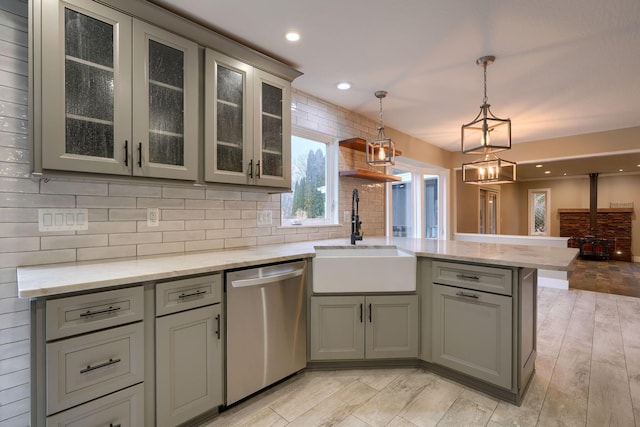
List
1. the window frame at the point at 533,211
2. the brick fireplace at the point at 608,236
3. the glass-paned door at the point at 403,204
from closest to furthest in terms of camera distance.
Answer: the glass-paned door at the point at 403,204 → the brick fireplace at the point at 608,236 → the window frame at the point at 533,211

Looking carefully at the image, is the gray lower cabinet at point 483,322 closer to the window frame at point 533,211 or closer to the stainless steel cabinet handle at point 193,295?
the stainless steel cabinet handle at point 193,295

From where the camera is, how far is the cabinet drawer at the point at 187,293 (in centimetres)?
151

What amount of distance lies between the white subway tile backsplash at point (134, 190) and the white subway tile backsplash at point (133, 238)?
0.25m

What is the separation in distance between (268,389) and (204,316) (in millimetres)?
798

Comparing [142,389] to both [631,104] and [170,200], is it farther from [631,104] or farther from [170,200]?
[631,104]

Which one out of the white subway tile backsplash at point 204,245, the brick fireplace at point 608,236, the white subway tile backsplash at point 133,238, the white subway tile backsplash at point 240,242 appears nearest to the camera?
the white subway tile backsplash at point 133,238

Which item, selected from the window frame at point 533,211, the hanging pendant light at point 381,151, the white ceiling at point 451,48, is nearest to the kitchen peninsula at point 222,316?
the hanging pendant light at point 381,151

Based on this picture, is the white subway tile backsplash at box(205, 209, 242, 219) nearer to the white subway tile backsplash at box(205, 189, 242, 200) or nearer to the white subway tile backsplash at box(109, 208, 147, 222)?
the white subway tile backsplash at box(205, 189, 242, 200)

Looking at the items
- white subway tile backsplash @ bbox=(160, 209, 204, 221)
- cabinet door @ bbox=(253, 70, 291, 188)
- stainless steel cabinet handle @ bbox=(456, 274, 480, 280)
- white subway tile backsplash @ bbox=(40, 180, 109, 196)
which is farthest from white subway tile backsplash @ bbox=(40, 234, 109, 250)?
stainless steel cabinet handle @ bbox=(456, 274, 480, 280)

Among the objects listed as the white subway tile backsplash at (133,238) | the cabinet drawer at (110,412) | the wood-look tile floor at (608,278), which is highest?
the white subway tile backsplash at (133,238)

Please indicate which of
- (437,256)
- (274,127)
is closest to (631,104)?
(437,256)

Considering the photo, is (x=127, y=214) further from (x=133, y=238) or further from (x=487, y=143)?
(x=487, y=143)

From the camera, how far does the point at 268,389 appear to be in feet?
6.81

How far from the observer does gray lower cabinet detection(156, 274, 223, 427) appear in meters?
1.52
